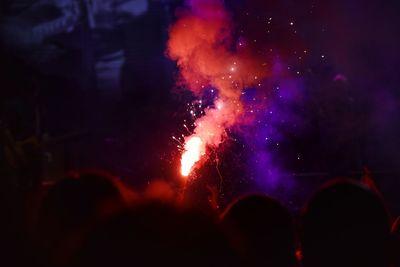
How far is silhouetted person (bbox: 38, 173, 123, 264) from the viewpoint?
2.34 meters

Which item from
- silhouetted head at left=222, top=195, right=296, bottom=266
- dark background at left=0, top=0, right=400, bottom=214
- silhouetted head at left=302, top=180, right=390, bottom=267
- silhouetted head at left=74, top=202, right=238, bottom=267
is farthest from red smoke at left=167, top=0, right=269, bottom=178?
silhouetted head at left=74, top=202, right=238, bottom=267

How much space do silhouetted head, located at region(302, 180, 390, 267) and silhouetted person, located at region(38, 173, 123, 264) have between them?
1.15 m

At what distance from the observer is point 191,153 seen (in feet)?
23.1

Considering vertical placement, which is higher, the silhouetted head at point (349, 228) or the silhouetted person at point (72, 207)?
the silhouetted person at point (72, 207)

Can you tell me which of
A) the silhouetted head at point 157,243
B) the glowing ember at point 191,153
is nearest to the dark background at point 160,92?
the glowing ember at point 191,153

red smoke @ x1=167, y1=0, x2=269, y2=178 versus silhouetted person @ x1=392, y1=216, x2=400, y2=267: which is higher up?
red smoke @ x1=167, y1=0, x2=269, y2=178

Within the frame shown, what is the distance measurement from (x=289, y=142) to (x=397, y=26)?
130 inches

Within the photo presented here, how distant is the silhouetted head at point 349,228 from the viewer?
2.31m

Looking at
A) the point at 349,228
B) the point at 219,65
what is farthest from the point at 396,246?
the point at 219,65

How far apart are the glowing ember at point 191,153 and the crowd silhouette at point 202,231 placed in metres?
4.00

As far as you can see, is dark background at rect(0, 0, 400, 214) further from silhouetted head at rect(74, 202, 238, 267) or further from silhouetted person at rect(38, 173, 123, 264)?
silhouetted head at rect(74, 202, 238, 267)

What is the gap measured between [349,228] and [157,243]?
1078 millimetres

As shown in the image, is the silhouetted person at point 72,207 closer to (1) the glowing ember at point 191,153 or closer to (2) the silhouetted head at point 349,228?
(2) the silhouetted head at point 349,228

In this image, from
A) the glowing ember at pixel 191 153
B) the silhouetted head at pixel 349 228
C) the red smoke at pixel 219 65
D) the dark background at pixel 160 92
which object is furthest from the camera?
the dark background at pixel 160 92
